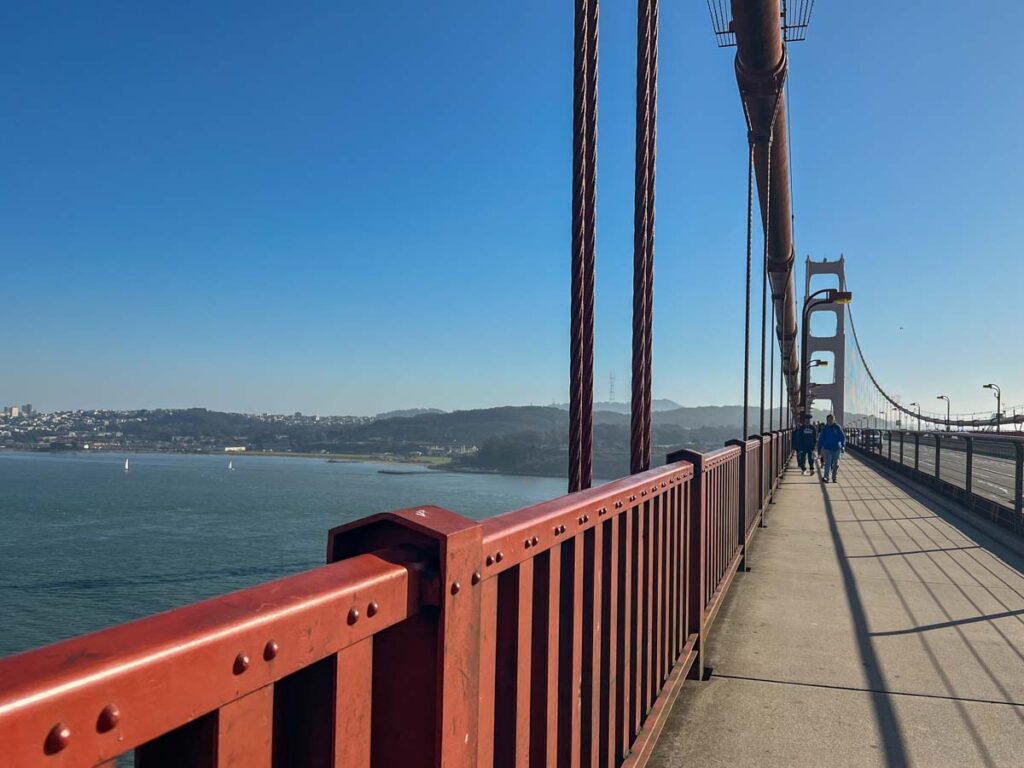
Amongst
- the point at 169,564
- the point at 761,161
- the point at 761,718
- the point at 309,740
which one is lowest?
the point at 169,564

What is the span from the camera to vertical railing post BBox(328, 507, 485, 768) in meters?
1.41

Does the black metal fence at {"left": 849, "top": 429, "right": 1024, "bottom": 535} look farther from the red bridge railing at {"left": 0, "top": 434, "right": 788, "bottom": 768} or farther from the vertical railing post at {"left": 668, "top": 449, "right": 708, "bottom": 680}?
the red bridge railing at {"left": 0, "top": 434, "right": 788, "bottom": 768}

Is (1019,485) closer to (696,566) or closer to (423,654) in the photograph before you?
(696,566)

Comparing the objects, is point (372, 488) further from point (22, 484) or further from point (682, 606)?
point (682, 606)

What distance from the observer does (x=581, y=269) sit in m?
4.08

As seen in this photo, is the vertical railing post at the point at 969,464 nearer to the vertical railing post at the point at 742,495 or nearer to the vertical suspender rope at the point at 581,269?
the vertical railing post at the point at 742,495

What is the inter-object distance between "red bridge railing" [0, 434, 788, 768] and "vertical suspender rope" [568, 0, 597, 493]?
105cm

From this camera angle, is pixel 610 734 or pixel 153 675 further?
pixel 610 734

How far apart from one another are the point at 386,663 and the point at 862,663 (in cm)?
404

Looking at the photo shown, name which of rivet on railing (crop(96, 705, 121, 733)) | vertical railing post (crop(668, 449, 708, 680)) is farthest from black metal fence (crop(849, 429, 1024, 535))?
rivet on railing (crop(96, 705, 121, 733))

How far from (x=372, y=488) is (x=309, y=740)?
83041 mm

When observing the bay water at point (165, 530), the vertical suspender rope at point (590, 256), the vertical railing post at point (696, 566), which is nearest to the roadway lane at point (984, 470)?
the vertical railing post at point (696, 566)

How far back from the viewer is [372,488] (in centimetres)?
8256

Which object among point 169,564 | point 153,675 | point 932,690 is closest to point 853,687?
point 932,690
